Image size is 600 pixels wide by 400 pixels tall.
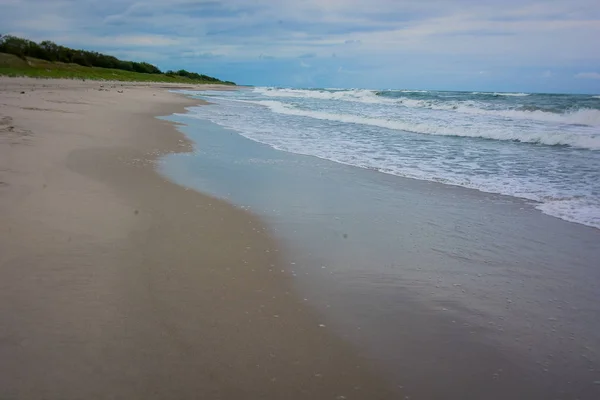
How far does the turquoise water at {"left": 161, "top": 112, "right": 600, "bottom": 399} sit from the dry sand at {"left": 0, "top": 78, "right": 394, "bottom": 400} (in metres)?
0.33

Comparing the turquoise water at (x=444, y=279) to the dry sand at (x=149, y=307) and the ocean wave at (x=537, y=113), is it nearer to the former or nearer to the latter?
the dry sand at (x=149, y=307)

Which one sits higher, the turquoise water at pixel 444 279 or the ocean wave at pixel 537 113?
the ocean wave at pixel 537 113

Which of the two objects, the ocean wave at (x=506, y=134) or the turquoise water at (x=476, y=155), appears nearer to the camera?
the turquoise water at (x=476, y=155)

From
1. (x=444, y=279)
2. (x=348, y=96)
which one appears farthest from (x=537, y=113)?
Result: (x=348, y=96)

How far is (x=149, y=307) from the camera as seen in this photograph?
312 cm

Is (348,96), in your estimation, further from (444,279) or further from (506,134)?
(444,279)

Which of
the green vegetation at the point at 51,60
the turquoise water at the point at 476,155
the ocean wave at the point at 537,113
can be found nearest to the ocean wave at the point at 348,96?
the ocean wave at the point at 537,113

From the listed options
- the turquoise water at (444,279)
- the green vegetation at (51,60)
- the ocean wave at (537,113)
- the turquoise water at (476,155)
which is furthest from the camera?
the green vegetation at (51,60)

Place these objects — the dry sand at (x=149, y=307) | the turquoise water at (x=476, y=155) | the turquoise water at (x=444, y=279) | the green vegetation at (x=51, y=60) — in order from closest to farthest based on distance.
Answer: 1. the dry sand at (x=149, y=307)
2. the turquoise water at (x=444, y=279)
3. the turquoise water at (x=476, y=155)
4. the green vegetation at (x=51, y=60)

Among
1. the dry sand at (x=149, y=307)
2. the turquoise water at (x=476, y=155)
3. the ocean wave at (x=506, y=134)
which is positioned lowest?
the dry sand at (x=149, y=307)

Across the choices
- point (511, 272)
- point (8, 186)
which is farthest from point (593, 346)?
point (8, 186)

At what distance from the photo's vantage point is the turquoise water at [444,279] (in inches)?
106

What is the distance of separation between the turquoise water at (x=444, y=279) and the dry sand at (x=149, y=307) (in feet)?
1.07

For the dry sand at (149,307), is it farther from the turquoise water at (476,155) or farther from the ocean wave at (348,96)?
the ocean wave at (348,96)
